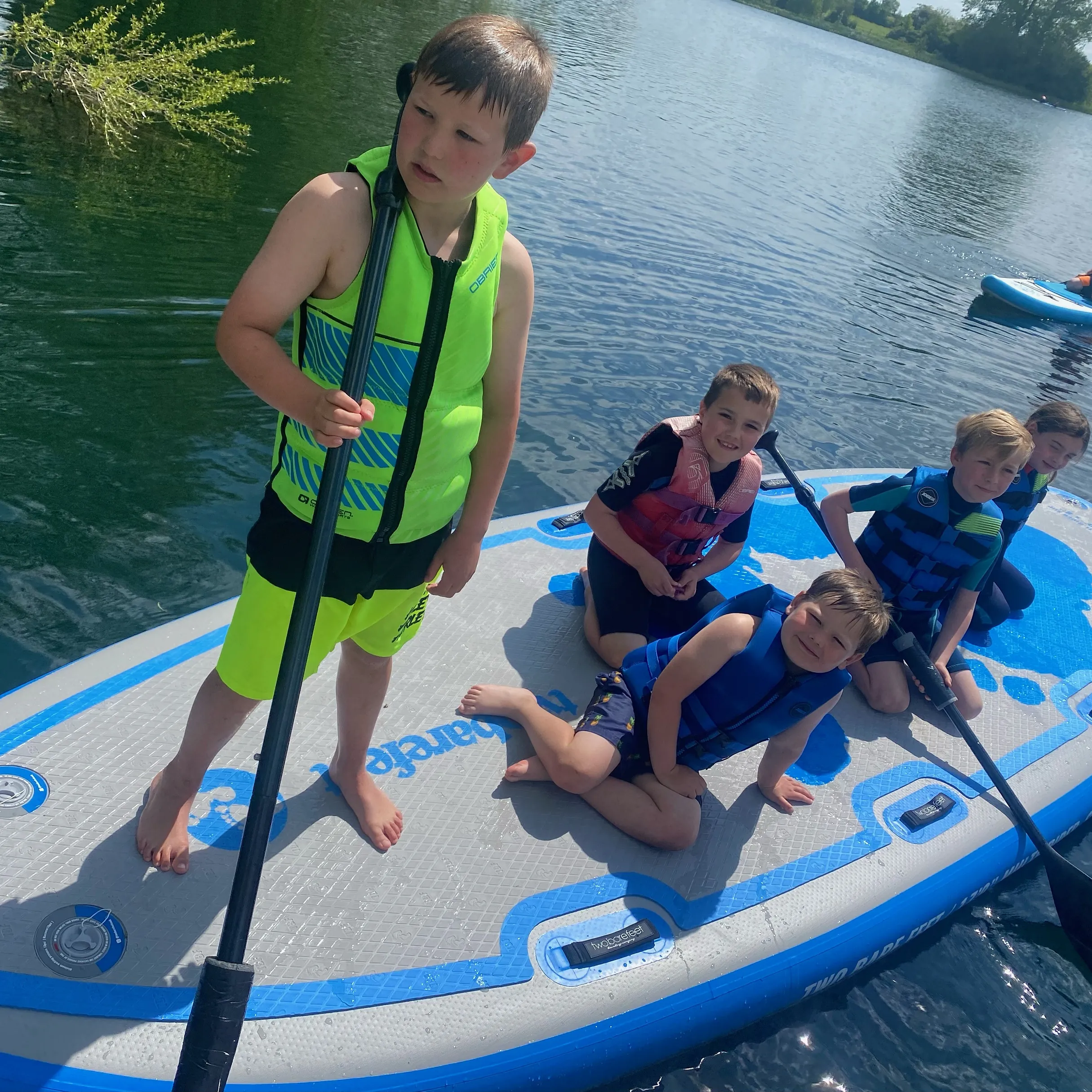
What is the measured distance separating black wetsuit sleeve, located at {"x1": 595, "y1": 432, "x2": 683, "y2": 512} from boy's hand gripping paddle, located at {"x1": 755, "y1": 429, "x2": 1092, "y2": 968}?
1.06ft

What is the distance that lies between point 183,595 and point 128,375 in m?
1.71

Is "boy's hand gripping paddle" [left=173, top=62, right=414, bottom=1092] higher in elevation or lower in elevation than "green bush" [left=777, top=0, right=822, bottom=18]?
lower

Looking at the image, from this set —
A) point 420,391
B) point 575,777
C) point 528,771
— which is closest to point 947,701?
point 575,777

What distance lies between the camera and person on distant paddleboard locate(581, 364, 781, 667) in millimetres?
3352

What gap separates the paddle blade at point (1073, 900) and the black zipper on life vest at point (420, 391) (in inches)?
103

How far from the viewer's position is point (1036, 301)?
11.8 meters

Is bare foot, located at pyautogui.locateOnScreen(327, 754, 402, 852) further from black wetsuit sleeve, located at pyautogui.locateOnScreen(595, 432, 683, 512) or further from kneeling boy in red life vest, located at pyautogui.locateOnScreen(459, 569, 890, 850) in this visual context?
black wetsuit sleeve, located at pyautogui.locateOnScreen(595, 432, 683, 512)

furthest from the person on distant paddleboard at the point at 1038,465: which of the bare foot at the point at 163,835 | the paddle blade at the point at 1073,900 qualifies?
the bare foot at the point at 163,835

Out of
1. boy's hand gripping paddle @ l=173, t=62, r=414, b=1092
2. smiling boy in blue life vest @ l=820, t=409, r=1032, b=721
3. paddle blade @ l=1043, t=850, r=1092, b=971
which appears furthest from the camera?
smiling boy in blue life vest @ l=820, t=409, r=1032, b=721

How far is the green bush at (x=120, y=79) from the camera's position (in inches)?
320

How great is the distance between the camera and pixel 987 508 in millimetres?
3807

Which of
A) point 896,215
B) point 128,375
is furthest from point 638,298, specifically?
point 896,215

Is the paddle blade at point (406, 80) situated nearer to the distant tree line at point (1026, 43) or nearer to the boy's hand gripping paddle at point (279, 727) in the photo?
the boy's hand gripping paddle at point (279, 727)

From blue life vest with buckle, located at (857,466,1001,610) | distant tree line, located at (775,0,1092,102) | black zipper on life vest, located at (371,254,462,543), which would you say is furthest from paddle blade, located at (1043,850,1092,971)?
distant tree line, located at (775,0,1092,102)
